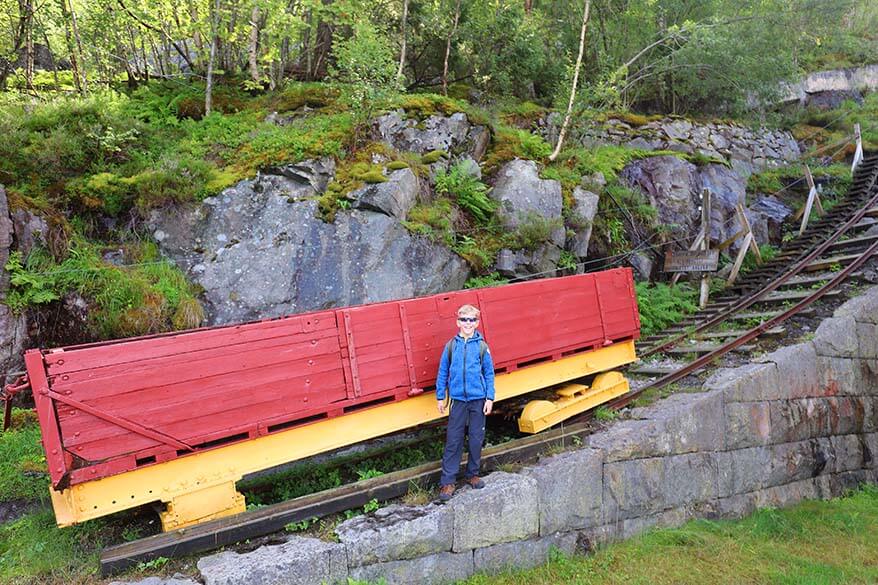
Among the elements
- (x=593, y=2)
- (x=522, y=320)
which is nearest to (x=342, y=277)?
(x=522, y=320)

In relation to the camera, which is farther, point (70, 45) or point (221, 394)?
point (70, 45)

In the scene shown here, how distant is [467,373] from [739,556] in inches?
165

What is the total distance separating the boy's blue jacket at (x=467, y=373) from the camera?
569 centimetres

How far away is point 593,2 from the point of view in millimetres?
Answer: 18969

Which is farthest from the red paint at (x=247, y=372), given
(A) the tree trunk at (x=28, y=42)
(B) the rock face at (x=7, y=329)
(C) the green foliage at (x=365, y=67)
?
(A) the tree trunk at (x=28, y=42)

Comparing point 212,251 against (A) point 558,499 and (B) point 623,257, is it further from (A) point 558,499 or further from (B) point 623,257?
(B) point 623,257

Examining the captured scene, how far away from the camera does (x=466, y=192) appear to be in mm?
11688

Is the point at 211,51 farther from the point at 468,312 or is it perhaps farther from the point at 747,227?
the point at 747,227

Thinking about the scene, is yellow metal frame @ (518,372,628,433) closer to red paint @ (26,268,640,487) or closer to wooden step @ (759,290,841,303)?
red paint @ (26,268,640,487)

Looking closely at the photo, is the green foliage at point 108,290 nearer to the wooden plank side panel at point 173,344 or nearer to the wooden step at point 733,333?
the wooden plank side panel at point 173,344

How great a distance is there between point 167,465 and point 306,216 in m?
5.97

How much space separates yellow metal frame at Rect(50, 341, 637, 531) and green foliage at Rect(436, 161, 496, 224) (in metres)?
6.19

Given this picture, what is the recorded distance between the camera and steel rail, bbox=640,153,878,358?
10.9m

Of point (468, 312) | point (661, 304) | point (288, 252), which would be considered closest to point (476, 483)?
point (468, 312)
